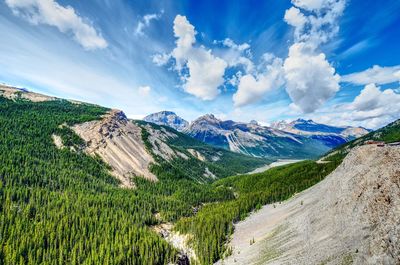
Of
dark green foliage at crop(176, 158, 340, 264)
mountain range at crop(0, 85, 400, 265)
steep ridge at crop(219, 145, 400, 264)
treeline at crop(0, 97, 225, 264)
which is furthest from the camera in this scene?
dark green foliage at crop(176, 158, 340, 264)

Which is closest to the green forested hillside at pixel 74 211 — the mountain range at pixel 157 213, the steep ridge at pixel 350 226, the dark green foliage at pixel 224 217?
the mountain range at pixel 157 213

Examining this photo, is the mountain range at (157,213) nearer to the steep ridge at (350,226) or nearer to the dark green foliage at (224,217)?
the steep ridge at (350,226)

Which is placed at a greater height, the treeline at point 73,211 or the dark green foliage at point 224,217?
the dark green foliage at point 224,217

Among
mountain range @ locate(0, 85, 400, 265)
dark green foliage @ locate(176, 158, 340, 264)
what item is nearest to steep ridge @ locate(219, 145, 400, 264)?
mountain range @ locate(0, 85, 400, 265)

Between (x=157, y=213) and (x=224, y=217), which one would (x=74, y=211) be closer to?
→ (x=157, y=213)

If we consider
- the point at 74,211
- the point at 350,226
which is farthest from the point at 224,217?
the point at 350,226

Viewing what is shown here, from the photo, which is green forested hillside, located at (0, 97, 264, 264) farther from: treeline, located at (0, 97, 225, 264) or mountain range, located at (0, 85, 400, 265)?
mountain range, located at (0, 85, 400, 265)

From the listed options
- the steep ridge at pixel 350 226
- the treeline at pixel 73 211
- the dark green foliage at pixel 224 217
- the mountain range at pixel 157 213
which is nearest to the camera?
the steep ridge at pixel 350 226

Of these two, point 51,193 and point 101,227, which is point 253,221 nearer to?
point 101,227

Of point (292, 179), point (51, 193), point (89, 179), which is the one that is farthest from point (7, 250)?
point (292, 179)

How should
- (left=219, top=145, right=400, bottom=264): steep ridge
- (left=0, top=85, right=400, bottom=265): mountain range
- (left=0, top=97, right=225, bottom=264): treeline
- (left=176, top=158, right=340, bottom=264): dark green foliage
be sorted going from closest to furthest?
(left=219, top=145, right=400, bottom=264): steep ridge < (left=0, top=85, right=400, bottom=265): mountain range < (left=0, top=97, right=225, bottom=264): treeline < (left=176, top=158, right=340, bottom=264): dark green foliage
